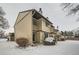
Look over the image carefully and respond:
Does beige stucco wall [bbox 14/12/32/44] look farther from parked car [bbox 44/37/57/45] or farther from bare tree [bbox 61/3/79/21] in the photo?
bare tree [bbox 61/3/79/21]

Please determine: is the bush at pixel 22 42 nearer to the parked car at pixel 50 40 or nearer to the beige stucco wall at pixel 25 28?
the beige stucco wall at pixel 25 28

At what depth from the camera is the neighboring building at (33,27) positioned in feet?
6.30

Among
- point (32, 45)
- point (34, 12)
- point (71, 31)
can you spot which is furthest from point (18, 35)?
point (71, 31)

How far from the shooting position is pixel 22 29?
1.93 meters

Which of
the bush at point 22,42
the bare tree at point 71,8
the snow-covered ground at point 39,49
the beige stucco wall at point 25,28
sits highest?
the bare tree at point 71,8

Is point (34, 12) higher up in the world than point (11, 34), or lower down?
higher up

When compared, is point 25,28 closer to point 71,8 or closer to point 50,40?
point 50,40

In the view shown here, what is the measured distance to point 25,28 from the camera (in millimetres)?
1931

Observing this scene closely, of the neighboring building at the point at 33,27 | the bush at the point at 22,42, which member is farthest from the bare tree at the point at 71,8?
the bush at the point at 22,42
